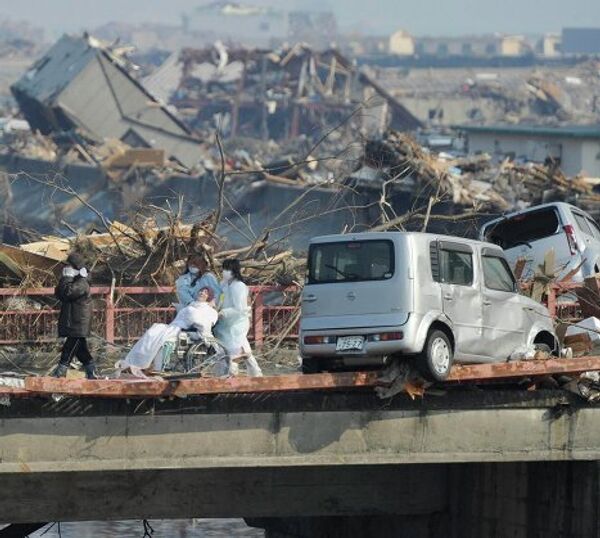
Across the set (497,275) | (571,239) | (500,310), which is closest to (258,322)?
(497,275)

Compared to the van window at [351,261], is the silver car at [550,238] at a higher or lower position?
higher

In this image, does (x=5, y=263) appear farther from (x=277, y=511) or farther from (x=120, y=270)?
(x=277, y=511)

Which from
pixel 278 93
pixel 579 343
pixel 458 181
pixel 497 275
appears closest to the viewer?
pixel 497 275

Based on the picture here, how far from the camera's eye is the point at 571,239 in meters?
24.0

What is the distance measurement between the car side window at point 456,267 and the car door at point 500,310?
0.79ft

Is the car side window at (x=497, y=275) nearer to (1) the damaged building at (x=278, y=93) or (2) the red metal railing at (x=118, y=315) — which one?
(2) the red metal railing at (x=118, y=315)

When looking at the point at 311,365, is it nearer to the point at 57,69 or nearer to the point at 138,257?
the point at 138,257

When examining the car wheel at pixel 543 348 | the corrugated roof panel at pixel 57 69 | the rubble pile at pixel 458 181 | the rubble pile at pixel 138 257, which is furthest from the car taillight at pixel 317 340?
the corrugated roof panel at pixel 57 69

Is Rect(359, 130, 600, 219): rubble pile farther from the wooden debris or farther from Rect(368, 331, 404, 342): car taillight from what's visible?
Rect(368, 331, 404, 342): car taillight

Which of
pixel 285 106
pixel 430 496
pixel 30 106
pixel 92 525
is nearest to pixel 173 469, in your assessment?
pixel 430 496

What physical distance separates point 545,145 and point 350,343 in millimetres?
55002

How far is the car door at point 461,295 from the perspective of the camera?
55.1 ft

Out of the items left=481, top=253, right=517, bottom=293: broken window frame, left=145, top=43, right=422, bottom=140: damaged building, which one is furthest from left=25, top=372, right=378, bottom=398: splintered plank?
left=145, top=43, right=422, bottom=140: damaged building

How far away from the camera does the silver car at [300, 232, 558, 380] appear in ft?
52.9
